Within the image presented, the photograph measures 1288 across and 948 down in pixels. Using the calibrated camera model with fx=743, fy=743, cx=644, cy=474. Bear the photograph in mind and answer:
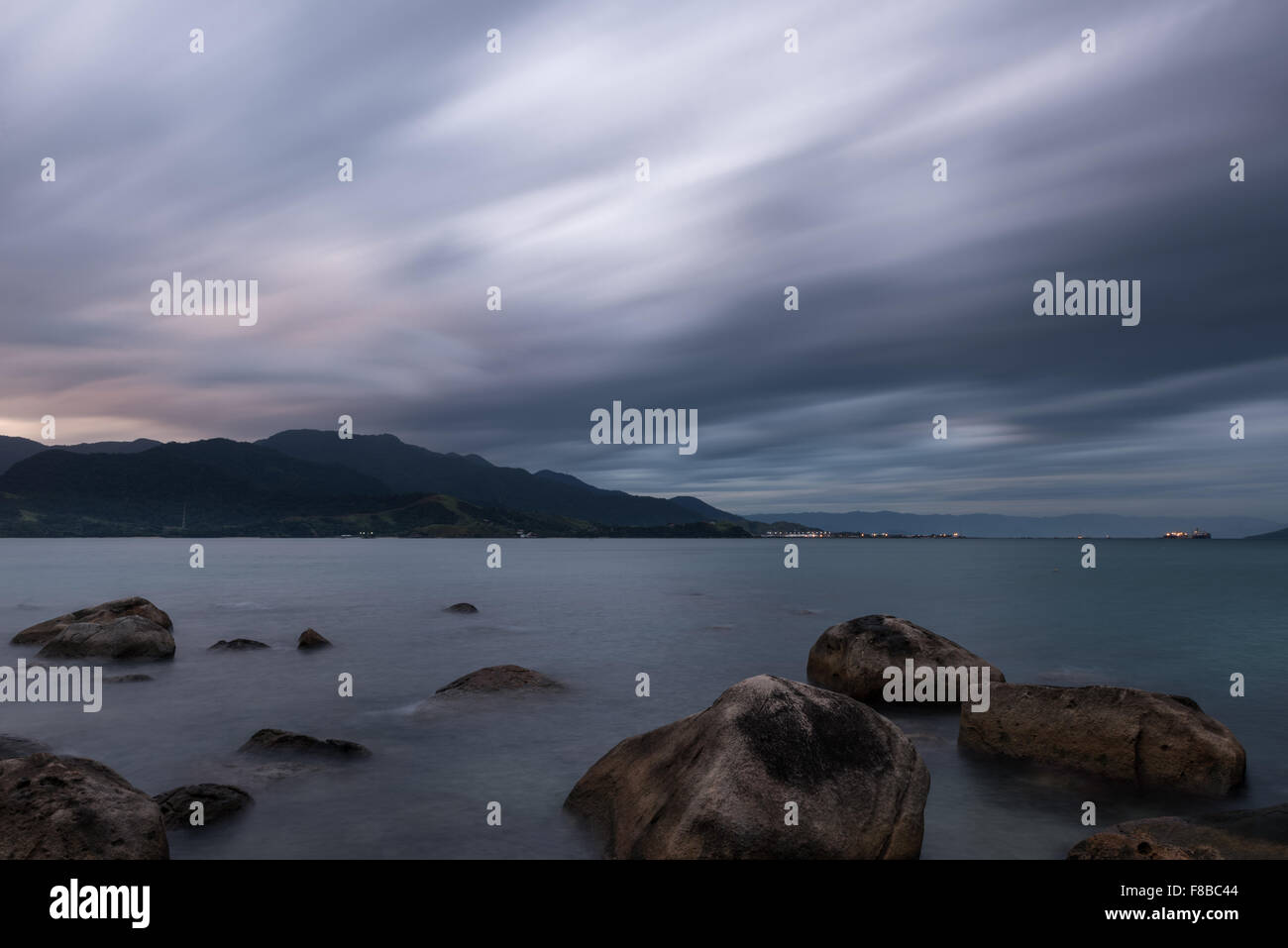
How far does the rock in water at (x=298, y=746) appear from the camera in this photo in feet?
52.8

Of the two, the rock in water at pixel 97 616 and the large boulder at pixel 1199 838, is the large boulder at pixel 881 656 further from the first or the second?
the rock in water at pixel 97 616

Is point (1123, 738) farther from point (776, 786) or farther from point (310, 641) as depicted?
point (310, 641)

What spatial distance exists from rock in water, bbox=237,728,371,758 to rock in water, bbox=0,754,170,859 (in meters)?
6.92

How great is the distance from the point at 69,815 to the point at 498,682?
15.0 metres

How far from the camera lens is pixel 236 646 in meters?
31.7

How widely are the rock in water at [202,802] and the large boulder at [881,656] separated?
14.9 m

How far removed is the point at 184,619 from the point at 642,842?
146 ft

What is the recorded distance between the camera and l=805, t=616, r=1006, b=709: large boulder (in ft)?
65.6

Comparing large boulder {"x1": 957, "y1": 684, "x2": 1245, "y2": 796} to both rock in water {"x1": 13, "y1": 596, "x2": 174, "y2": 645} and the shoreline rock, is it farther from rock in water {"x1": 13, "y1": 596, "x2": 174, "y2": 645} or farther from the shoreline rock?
rock in water {"x1": 13, "y1": 596, "x2": 174, "y2": 645}

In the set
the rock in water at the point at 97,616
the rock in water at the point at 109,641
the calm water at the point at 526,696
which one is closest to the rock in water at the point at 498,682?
the calm water at the point at 526,696

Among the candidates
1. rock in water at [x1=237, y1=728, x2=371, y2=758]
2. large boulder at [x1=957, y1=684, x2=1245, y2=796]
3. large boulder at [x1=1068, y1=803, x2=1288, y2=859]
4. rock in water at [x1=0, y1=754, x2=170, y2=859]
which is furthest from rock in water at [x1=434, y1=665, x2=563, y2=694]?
large boulder at [x1=1068, y1=803, x2=1288, y2=859]

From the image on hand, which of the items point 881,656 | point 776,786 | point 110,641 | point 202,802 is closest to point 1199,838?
point 776,786
